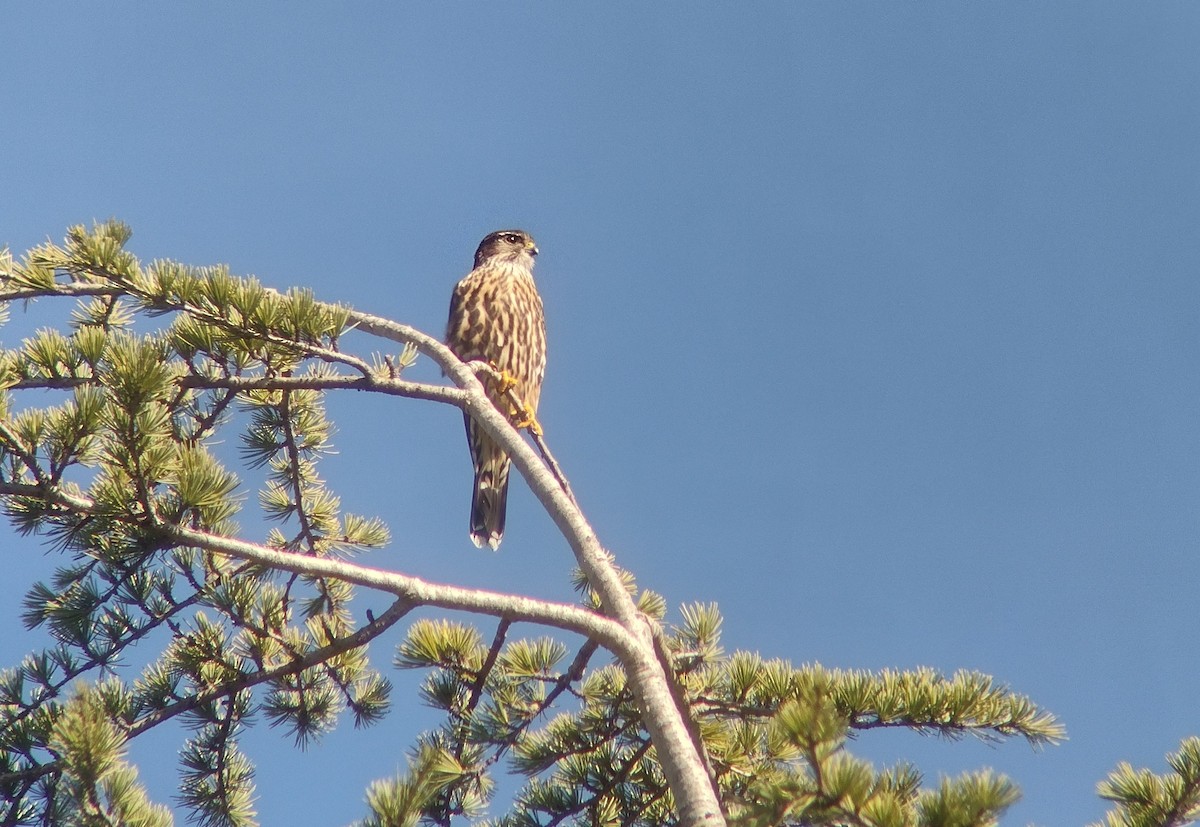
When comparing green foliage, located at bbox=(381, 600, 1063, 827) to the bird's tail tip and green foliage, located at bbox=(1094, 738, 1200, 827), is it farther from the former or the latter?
the bird's tail tip

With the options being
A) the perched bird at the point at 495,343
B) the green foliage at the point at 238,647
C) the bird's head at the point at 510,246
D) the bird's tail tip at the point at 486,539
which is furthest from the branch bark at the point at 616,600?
the bird's head at the point at 510,246

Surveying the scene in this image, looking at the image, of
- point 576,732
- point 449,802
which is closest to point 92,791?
point 449,802

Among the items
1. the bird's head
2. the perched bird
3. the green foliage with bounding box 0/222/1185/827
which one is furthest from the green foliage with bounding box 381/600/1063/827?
the bird's head

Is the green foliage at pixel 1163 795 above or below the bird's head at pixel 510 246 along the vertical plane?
below

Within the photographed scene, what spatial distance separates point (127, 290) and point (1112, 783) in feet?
8.22

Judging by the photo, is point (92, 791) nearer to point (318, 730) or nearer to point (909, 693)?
point (318, 730)

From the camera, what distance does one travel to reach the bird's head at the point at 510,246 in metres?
6.31

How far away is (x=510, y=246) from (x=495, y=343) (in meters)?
1.10

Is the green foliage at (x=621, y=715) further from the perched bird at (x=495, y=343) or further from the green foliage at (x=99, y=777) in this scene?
the perched bird at (x=495, y=343)

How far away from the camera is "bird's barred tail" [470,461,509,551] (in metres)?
5.27

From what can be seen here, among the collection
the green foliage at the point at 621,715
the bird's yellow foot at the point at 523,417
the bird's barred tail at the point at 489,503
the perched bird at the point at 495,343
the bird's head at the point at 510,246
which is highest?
the bird's head at the point at 510,246

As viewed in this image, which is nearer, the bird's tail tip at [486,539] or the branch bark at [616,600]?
the branch bark at [616,600]

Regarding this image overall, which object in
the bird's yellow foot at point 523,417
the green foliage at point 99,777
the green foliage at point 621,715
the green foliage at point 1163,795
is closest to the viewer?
the green foliage at point 99,777

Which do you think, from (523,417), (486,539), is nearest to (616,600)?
(523,417)
